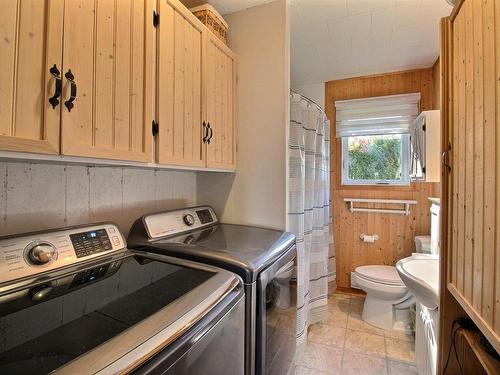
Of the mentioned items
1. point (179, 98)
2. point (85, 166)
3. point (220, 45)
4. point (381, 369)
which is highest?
point (220, 45)

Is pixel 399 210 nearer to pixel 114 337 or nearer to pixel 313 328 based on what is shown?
pixel 313 328

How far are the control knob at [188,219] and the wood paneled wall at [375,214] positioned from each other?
2.02 m

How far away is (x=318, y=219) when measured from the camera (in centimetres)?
238

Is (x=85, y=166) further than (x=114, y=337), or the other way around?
(x=85, y=166)

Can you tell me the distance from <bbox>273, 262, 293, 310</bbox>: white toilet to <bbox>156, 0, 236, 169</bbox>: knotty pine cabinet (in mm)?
719

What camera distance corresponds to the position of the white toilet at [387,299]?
2248 millimetres

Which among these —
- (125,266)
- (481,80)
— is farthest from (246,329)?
(481,80)

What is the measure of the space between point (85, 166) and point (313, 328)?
2235 millimetres

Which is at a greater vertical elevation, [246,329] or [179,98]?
[179,98]

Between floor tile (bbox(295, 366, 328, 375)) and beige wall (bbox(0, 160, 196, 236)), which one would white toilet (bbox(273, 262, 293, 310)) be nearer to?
floor tile (bbox(295, 366, 328, 375))

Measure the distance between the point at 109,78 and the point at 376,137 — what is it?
2.90 meters

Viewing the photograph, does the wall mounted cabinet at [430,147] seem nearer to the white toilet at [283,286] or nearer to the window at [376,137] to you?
the window at [376,137]

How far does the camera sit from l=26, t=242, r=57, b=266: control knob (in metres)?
0.88

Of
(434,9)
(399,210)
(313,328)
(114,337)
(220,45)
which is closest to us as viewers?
(114,337)
